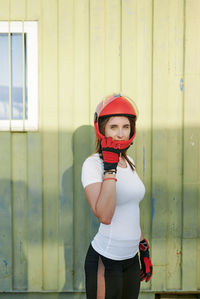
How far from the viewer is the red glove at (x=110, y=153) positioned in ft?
5.29

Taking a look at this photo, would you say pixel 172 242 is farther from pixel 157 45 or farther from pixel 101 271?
pixel 157 45

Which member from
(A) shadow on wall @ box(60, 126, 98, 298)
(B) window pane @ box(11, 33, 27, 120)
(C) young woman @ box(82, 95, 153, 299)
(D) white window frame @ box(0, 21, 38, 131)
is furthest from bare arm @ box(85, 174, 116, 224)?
(B) window pane @ box(11, 33, 27, 120)

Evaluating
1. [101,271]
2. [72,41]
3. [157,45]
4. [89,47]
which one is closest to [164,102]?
[157,45]

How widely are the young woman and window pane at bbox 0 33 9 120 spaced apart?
147cm

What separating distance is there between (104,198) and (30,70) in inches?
72.5

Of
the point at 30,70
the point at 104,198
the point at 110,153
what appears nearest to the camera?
the point at 104,198

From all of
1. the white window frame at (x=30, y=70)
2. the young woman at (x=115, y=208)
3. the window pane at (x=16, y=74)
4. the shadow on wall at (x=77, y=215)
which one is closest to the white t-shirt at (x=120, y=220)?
the young woman at (x=115, y=208)

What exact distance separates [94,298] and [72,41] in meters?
2.45

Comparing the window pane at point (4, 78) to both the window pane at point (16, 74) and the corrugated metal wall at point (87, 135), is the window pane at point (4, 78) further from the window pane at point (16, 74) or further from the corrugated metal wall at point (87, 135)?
the corrugated metal wall at point (87, 135)

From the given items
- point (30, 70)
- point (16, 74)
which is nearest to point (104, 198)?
point (30, 70)

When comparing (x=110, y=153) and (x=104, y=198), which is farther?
(x=110, y=153)

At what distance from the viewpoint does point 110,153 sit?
164cm

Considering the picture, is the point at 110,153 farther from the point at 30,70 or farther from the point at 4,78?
the point at 4,78

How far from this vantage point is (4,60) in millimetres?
Answer: 2764
